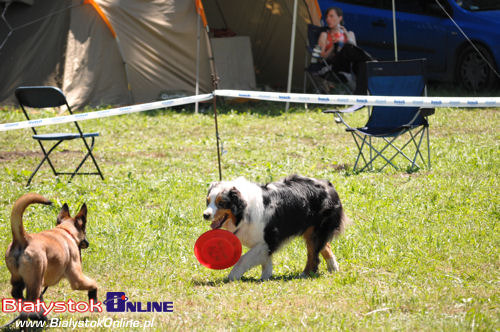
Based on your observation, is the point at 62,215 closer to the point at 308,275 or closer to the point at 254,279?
the point at 254,279

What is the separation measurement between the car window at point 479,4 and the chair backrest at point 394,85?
4212 millimetres

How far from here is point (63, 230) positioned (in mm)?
3805

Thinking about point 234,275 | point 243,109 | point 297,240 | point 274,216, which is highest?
point 274,216

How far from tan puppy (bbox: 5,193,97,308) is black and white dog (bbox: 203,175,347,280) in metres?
0.91

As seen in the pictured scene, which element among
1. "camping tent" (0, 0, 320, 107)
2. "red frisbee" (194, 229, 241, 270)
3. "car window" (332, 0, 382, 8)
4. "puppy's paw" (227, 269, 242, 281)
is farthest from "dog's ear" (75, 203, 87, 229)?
"car window" (332, 0, 382, 8)

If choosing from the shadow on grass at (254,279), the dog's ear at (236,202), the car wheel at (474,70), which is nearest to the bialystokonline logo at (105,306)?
the shadow on grass at (254,279)

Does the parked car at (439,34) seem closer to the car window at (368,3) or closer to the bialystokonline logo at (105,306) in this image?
the car window at (368,3)

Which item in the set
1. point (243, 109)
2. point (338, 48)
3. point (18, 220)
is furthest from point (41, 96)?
point (338, 48)

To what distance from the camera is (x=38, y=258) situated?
328 cm

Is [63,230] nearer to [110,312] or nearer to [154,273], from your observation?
[110,312]

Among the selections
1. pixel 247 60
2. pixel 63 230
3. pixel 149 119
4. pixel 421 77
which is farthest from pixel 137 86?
pixel 63 230

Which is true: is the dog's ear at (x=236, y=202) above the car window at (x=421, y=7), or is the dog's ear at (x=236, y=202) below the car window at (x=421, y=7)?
below

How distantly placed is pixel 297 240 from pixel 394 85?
12.0 ft

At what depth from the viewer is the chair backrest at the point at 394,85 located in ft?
26.4
